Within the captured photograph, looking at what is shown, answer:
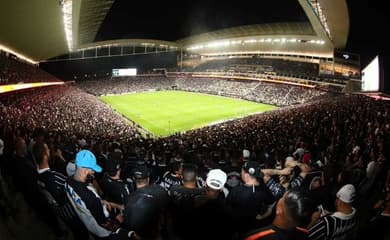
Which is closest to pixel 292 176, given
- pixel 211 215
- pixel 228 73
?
pixel 211 215

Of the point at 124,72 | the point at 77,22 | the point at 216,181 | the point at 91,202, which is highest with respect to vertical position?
the point at 77,22

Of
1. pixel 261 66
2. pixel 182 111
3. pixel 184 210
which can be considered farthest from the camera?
pixel 261 66

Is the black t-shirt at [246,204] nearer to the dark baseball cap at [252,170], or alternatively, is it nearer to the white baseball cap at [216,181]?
the dark baseball cap at [252,170]

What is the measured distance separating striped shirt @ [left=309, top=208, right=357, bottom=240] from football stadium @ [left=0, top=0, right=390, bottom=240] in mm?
17

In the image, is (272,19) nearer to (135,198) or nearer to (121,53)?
(121,53)

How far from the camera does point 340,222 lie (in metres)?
3.81

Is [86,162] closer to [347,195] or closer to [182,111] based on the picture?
[347,195]

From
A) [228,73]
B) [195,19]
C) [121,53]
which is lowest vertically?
[228,73]

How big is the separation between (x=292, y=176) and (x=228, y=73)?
6745 centimetres

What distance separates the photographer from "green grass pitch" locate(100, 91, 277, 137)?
34.9 m

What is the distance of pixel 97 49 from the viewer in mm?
79250

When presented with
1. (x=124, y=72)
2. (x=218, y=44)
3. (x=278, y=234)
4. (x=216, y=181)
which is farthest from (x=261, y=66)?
(x=278, y=234)

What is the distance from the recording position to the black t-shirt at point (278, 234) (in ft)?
9.75

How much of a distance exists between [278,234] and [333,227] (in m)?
1.13
